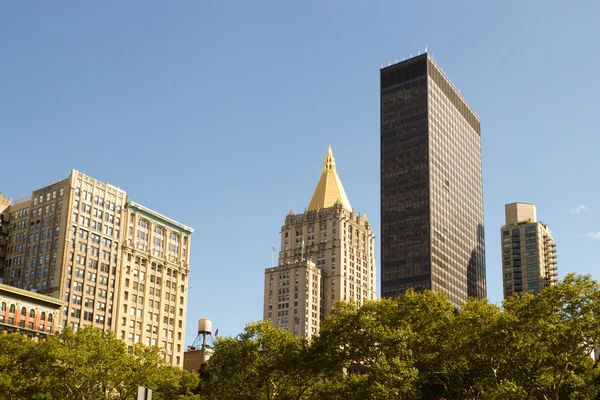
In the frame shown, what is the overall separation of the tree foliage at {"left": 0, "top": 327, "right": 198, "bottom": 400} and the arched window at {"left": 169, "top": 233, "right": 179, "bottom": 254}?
260 feet

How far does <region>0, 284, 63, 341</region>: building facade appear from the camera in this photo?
131m

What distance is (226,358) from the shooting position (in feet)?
276

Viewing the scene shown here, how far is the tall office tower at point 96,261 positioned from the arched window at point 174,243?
2016 mm

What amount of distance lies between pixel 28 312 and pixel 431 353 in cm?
8430

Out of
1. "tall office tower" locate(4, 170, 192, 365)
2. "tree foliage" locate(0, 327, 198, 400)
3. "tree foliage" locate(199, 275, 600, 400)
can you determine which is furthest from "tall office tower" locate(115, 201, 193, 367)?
"tree foliage" locate(199, 275, 600, 400)

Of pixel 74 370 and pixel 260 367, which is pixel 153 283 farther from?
pixel 260 367

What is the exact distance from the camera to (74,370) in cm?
8662

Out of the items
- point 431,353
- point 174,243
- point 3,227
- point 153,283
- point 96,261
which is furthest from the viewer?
point 174,243

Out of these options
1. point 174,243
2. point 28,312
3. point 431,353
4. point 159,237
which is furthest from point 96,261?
point 431,353

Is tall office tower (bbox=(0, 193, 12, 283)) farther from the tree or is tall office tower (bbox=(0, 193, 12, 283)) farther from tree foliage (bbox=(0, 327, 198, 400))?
the tree

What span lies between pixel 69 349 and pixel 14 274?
7253 centimetres

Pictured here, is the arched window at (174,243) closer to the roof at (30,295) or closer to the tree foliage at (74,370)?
the roof at (30,295)

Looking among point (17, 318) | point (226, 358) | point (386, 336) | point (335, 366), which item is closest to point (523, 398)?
point (386, 336)

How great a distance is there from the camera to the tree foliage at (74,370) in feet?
282
